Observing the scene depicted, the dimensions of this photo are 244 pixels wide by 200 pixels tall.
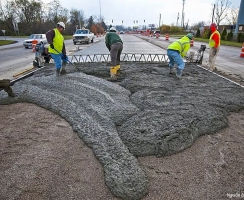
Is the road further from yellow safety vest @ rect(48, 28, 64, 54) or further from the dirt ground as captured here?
the dirt ground

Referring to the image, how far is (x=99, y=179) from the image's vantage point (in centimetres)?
262

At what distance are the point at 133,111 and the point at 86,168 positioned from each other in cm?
183

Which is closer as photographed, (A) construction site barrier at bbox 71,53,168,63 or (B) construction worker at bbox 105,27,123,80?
(B) construction worker at bbox 105,27,123,80

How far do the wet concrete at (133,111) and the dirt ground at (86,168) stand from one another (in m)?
0.15

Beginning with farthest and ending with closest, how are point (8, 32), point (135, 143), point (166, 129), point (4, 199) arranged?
1. point (8, 32)
2. point (166, 129)
3. point (135, 143)
4. point (4, 199)

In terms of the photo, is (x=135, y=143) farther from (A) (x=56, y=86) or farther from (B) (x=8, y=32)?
(B) (x=8, y=32)

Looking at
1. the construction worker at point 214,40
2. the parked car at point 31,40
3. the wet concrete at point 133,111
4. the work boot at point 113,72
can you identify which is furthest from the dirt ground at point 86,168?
the parked car at point 31,40

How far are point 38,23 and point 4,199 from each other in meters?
63.6

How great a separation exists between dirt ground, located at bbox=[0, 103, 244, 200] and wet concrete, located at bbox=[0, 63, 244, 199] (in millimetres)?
154

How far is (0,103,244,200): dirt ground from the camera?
95.3 inches

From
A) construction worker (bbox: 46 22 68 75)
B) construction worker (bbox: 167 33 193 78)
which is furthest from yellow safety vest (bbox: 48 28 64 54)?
construction worker (bbox: 167 33 193 78)

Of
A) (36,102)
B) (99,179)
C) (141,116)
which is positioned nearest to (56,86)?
(36,102)

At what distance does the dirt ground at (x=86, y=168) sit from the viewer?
95.3 inches

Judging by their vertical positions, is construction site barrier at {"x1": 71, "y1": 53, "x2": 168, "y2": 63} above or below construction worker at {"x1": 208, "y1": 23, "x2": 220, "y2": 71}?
below
